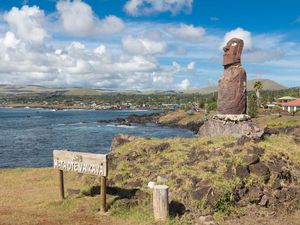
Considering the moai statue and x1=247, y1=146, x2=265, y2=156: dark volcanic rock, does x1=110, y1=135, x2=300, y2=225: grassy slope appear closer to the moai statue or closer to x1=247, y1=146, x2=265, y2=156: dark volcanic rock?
x1=247, y1=146, x2=265, y2=156: dark volcanic rock

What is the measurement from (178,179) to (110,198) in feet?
9.61

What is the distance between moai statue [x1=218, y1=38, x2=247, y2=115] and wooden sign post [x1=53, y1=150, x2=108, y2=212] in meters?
10.1

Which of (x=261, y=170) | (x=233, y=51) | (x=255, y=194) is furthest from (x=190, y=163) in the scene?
(x=233, y=51)

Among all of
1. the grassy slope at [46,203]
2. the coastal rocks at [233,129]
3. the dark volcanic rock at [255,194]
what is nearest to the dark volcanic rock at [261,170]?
the dark volcanic rock at [255,194]

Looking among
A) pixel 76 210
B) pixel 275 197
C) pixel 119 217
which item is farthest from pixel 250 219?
pixel 76 210

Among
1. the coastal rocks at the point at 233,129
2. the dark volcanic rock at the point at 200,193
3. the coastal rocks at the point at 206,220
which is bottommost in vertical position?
the coastal rocks at the point at 206,220

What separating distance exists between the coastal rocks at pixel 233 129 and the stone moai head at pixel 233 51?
3.51m

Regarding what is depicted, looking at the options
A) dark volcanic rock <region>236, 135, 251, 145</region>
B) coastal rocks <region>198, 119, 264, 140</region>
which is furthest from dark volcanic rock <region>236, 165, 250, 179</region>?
coastal rocks <region>198, 119, 264, 140</region>

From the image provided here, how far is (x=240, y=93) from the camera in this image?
77.1 ft

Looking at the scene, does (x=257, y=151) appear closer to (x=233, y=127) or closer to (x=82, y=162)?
(x=233, y=127)

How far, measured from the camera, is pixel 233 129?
905 inches

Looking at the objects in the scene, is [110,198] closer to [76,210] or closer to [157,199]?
[76,210]

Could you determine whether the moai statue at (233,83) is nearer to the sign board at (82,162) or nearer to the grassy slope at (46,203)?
the grassy slope at (46,203)

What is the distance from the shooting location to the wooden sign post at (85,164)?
1556 centimetres
